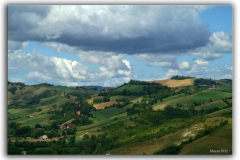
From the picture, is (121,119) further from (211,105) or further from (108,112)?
(211,105)

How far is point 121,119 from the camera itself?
2784 centimetres

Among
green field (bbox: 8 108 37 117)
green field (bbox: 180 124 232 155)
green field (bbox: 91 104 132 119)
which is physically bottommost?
green field (bbox: 180 124 232 155)

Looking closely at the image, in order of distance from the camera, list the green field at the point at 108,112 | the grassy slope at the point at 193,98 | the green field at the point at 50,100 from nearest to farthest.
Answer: the green field at the point at 108,112
the grassy slope at the point at 193,98
the green field at the point at 50,100

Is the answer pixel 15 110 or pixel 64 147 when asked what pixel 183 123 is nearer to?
pixel 64 147

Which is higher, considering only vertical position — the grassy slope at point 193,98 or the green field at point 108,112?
the grassy slope at point 193,98

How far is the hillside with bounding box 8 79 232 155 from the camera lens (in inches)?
759

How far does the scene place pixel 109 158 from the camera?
56.1 feet

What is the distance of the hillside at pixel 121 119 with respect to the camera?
1928cm

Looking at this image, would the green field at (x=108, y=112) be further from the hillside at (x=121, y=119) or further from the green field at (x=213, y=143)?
the green field at (x=213, y=143)

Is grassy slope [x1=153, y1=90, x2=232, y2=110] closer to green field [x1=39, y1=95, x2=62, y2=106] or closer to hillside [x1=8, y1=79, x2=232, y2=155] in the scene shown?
hillside [x1=8, y1=79, x2=232, y2=155]

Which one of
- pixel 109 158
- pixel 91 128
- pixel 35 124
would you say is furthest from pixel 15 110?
pixel 109 158

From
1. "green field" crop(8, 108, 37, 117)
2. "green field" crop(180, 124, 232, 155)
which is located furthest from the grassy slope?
"green field" crop(8, 108, 37, 117)

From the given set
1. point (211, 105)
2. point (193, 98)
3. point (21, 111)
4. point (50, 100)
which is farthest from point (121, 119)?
point (21, 111)

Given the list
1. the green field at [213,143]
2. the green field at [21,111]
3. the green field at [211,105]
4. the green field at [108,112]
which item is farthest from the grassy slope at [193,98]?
the green field at [21,111]
